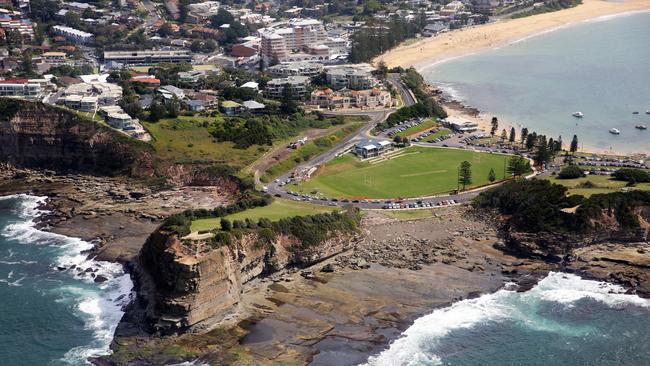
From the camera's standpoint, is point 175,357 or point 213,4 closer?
point 175,357

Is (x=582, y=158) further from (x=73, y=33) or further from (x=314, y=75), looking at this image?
(x=73, y=33)

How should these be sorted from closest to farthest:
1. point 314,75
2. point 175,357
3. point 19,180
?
point 175,357 < point 19,180 < point 314,75

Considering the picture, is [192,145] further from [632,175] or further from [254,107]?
[632,175]

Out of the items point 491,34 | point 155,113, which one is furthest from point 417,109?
point 491,34

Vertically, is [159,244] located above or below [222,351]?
above

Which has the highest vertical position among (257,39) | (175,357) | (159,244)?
(257,39)

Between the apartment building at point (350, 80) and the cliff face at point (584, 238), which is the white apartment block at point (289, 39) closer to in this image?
the apartment building at point (350, 80)

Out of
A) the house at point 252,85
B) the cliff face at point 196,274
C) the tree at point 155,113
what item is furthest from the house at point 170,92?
the cliff face at point 196,274

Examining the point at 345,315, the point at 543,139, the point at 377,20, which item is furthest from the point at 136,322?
the point at 377,20
